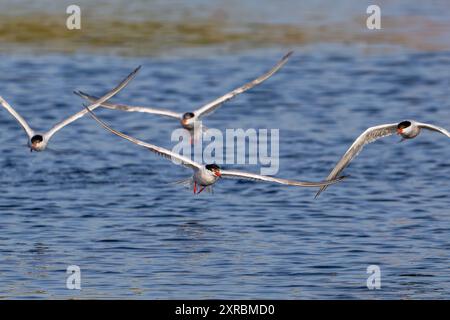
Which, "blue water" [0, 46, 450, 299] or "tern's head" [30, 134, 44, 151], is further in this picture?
"tern's head" [30, 134, 44, 151]

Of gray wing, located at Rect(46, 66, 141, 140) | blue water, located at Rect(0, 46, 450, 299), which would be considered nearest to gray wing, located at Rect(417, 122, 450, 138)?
blue water, located at Rect(0, 46, 450, 299)

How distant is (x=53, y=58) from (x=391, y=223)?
16.7 meters

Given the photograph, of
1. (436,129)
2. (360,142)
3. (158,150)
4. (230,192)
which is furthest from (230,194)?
(158,150)

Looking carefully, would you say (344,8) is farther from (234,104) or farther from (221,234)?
(221,234)

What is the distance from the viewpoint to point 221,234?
20297 millimetres

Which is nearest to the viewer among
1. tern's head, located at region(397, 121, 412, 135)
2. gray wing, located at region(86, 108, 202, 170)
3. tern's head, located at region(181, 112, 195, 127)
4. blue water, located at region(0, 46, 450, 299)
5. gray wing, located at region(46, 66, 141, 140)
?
gray wing, located at region(86, 108, 202, 170)

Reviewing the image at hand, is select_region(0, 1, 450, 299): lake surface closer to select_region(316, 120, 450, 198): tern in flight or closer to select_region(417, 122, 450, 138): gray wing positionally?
select_region(316, 120, 450, 198): tern in flight

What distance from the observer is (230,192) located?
23.1 metres

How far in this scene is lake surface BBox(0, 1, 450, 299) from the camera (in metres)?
17.8

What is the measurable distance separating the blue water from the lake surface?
43mm

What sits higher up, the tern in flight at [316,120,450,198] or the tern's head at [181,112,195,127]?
the tern's head at [181,112,195,127]

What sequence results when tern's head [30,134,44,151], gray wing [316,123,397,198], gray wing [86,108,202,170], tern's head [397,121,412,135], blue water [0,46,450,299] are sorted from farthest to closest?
1. tern's head [30,134,44,151]
2. tern's head [397,121,412,135]
3. gray wing [316,123,397,198]
4. blue water [0,46,450,299]
5. gray wing [86,108,202,170]
